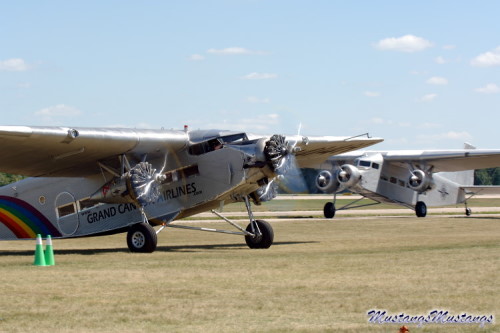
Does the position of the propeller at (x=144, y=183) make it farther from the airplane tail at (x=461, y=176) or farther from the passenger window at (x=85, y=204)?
the airplane tail at (x=461, y=176)

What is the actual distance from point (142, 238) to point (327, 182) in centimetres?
2604

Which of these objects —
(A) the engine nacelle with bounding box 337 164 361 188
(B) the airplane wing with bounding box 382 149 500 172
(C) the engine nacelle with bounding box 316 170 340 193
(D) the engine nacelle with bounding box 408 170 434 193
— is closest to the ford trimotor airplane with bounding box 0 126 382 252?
(A) the engine nacelle with bounding box 337 164 361 188

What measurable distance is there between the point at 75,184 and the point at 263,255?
6.09 metres

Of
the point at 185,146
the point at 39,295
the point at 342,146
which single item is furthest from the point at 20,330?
the point at 342,146

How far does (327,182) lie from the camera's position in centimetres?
4550

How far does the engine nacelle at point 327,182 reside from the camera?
149ft

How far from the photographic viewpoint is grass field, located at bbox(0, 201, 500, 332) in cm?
993

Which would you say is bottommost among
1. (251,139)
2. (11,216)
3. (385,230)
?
(385,230)

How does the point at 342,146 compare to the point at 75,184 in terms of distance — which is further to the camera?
the point at 342,146

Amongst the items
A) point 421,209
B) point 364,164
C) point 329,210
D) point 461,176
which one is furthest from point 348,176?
point 461,176

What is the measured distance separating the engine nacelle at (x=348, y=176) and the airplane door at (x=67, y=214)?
24311 mm

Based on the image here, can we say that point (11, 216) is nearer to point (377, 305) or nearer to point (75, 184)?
point (75, 184)

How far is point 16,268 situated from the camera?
1631 centimetres

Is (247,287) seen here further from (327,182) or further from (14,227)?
(327,182)
